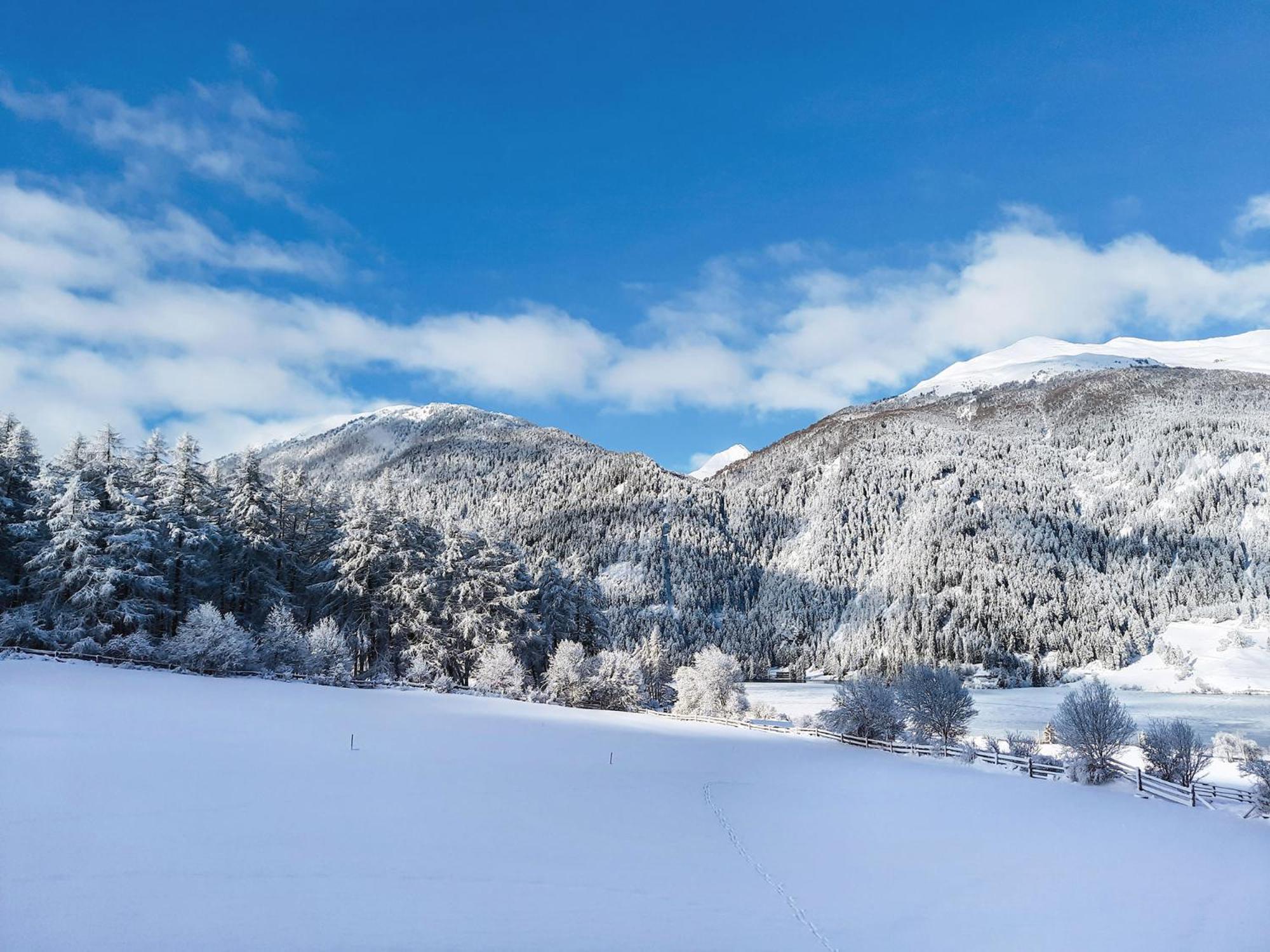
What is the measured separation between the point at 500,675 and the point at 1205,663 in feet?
424

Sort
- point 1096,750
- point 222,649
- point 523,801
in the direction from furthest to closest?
point 222,649 → point 1096,750 → point 523,801

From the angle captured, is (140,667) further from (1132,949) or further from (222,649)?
(1132,949)

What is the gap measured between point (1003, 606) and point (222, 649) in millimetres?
159615

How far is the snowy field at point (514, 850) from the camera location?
8281 mm

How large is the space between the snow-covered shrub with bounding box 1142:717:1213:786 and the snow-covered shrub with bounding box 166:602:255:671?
3977 centimetres

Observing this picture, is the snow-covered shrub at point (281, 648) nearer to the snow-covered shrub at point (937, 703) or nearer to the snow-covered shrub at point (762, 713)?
the snow-covered shrub at point (937, 703)

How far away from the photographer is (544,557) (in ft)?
196

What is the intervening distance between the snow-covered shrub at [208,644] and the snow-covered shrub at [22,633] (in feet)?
14.8

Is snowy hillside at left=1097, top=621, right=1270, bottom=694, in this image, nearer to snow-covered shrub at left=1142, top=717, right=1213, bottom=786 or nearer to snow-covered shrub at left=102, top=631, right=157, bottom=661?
snow-covered shrub at left=1142, top=717, right=1213, bottom=786

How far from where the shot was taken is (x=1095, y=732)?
28.4m

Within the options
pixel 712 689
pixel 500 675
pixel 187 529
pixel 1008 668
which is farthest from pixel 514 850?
pixel 1008 668

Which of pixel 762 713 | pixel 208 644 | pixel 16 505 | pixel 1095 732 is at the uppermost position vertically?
pixel 16 505

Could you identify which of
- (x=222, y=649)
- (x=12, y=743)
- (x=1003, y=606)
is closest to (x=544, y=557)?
(x=222, y=649)

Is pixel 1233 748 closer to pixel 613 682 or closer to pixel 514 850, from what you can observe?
pixel 613 682
